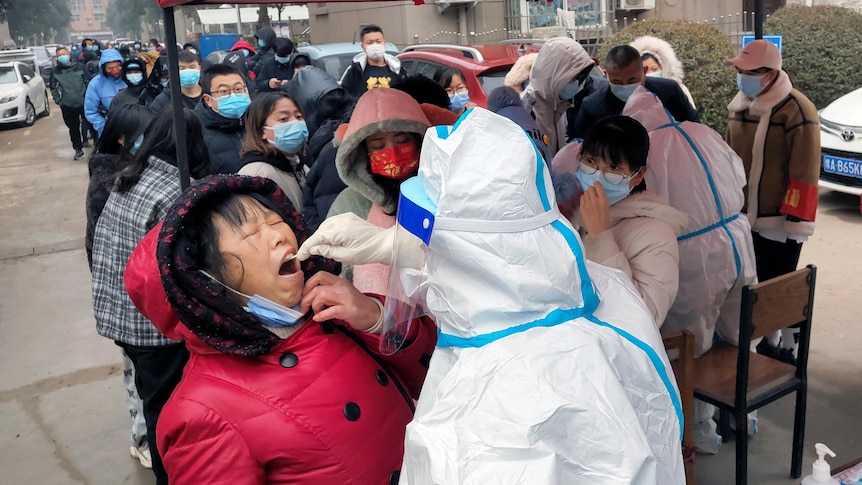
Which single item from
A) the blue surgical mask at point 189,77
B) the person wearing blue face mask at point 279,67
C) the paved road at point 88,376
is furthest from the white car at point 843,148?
the person wearing blue face mask at point 279,67

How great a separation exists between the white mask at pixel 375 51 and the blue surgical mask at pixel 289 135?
318 centimetres

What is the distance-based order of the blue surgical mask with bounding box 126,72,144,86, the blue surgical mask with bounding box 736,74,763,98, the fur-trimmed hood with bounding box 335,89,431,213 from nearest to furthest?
1. the fur-trimmed hood with bounding box 335,89,431,213
2. the blue surgical mask with bounding box 736,74,763,98
3. the blue surgical mask with bounding box 126,72,144,86

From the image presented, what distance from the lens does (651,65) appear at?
223 inches

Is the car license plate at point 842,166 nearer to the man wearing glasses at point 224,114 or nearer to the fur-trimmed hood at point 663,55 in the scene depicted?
the fur-trimmed hood at point 663,55

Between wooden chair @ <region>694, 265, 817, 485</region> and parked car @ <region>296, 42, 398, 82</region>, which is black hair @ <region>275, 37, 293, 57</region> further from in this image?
wooden chair @ <region>694, 265, 817, 485</region>

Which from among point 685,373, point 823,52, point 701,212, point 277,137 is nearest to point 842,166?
point 823,52

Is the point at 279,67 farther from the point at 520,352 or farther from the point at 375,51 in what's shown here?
the point at 520,352

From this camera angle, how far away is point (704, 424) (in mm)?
3408

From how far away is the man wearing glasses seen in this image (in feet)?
14.2

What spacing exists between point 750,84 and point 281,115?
2389 mm

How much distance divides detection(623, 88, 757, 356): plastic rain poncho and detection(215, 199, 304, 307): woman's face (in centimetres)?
Result: 170

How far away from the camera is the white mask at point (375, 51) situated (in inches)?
260

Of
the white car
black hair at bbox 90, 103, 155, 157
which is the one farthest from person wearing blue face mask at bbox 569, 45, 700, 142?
the white car

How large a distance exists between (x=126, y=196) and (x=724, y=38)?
838 centimetres
